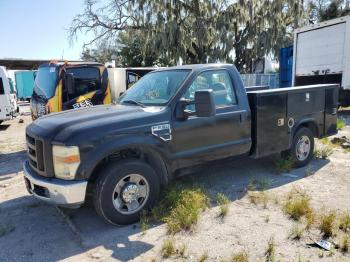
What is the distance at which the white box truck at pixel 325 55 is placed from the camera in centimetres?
1205

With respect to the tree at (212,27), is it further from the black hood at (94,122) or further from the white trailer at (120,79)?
the black hood at (94,122)

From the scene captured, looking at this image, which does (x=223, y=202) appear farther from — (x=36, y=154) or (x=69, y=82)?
(x=69, y=82)

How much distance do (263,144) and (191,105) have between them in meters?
1.57

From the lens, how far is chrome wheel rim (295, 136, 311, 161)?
6037mm

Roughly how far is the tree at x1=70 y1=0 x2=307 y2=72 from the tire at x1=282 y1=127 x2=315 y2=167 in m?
15.0

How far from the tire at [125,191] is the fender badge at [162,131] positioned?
0.39 metres

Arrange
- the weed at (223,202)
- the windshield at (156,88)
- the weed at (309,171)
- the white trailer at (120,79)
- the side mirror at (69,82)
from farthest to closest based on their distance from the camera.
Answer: the white trailer at (120,79), the side mirror at (69,82), the weed at (309,171), the windshield at (156,88), the weed at (223,202)

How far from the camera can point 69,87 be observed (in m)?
7.70

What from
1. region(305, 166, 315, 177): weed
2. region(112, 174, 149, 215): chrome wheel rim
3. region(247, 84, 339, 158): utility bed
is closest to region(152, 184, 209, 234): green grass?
region(112, 174, 149, 215): chrome wheel rim

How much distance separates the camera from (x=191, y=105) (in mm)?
4422

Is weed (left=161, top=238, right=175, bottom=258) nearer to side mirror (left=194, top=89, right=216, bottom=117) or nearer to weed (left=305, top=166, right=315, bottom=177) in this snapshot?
side mirror (left=194, top=89, right=216, bottom=117)

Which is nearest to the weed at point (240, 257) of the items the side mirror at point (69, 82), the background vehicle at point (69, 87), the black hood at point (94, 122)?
the black hood at point (94, 122)

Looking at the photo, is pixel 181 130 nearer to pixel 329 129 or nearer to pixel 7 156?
pixel 329 129

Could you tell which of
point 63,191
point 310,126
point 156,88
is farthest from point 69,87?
point 310,126
